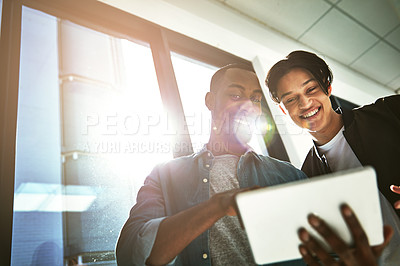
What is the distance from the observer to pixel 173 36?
6.52ft

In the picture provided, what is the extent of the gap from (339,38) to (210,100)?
2006 millimetres

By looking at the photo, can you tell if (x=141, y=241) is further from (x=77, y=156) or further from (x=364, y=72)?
(x=364, y=72)

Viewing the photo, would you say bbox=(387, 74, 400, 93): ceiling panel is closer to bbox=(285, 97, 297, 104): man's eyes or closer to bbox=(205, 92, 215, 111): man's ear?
bbox=(285, 97, 297, 104): man's eyes

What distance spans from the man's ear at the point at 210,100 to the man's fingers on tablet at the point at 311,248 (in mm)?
1059

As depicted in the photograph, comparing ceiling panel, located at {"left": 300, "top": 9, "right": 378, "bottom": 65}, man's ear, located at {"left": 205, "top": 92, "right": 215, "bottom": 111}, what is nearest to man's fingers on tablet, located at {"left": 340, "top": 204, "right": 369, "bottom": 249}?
man's ear, located at {"left": 205, "top": 92, "right": 215, "bottom": 111}

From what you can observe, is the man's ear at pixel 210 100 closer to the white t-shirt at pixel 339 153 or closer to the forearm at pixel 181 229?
the white t-shirt at pixel 339 153

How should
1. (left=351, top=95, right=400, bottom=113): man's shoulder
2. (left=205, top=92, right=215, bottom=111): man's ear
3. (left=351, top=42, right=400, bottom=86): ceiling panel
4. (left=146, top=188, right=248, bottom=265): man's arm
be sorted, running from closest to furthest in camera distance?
1. (left=146, top=188, right=248, bottom=265): man's arm
2. (left=351, top=95, right=400, bottom=113): man's shoulder
3. (left=205, top=92, right=215, bottom=111): man's ear
4. (left=351, top=42, right=400, bottom=86): ceiling panel

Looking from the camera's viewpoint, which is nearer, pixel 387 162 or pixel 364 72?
pixel 387 162

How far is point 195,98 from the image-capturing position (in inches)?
69.2

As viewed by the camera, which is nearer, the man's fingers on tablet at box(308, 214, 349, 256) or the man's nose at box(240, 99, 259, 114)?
the man's fingers on tablet at box(308, 214, 349, 256)

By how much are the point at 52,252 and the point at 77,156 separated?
1.88ft

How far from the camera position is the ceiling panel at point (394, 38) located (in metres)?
3.04

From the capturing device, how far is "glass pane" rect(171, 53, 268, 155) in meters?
1.63

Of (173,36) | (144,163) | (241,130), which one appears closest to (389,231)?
(241,130)
